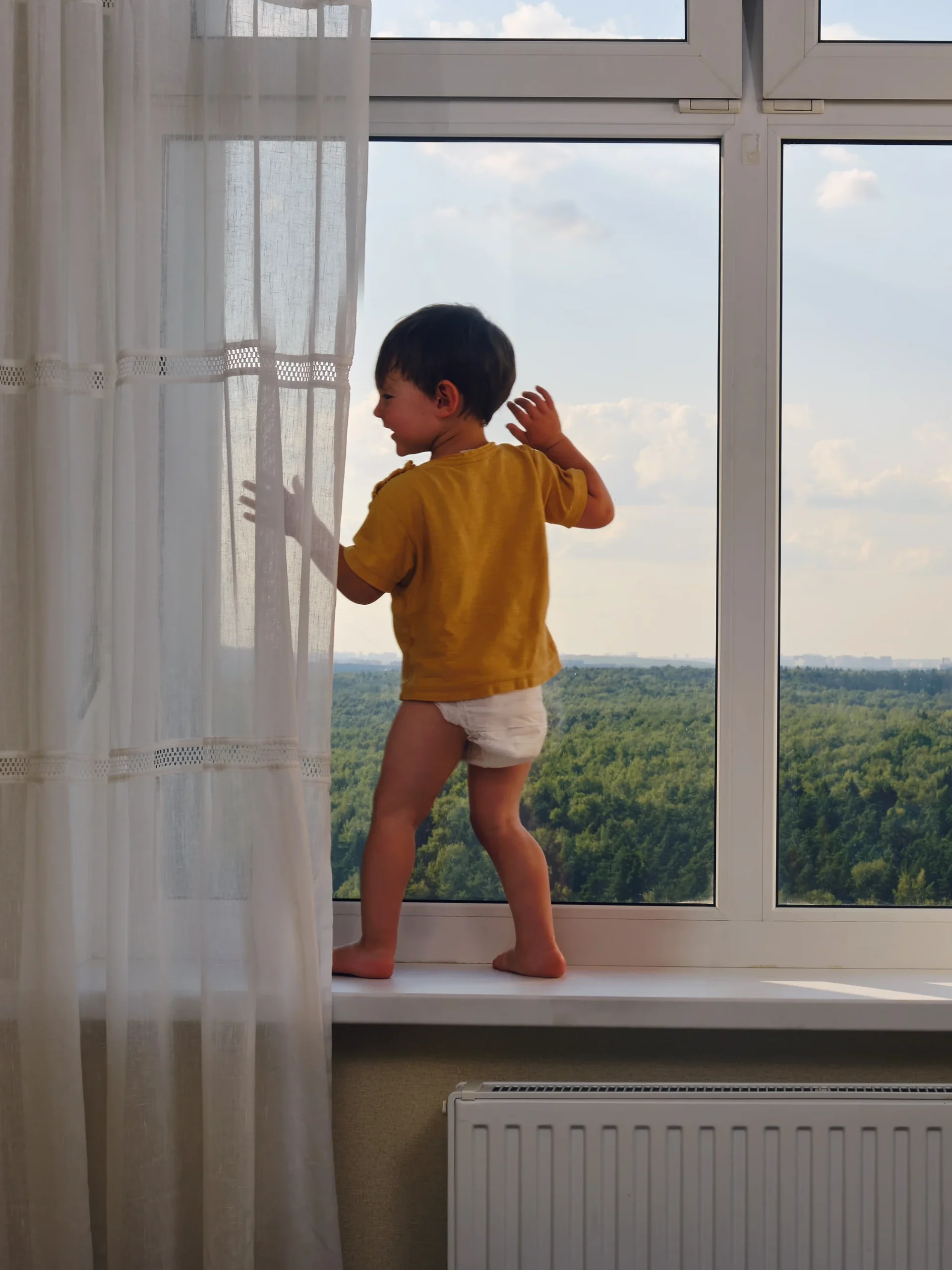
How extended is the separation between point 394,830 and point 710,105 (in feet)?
3.51

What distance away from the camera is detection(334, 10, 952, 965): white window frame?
1.48 metres

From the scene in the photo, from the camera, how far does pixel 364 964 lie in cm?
136

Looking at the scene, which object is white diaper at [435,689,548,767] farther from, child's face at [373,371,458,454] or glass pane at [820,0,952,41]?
glass pane at [820,0,952,41]

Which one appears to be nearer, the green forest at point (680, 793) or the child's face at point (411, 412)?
the child's face at point (411, 412)

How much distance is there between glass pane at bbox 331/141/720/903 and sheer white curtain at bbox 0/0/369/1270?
262 millimetres

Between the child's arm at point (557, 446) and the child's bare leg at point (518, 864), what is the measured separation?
13.6 inches

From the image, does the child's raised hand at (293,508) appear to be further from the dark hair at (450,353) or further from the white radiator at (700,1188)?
the white radiator at (700,1188)

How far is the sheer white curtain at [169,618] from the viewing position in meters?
1.20

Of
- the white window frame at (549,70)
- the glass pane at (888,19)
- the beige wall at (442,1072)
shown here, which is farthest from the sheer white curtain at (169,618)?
the glass pane at (888,19)

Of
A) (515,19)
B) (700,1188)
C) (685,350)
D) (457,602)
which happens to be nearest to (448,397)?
(457,602)

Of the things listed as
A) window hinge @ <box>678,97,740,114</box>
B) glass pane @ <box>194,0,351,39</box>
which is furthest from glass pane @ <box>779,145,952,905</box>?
glass pane @ <box>194,0,351,39</box>

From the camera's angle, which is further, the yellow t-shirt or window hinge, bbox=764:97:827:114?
window hinge, bbox=764:97:827:114

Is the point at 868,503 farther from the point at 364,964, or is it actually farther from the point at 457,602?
the point at 364,964

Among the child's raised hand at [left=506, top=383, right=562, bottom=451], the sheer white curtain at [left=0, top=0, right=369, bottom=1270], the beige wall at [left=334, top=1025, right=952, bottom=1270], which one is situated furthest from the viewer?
the child's raised hand at [left=506, top=383, right=562, bottom=451]
